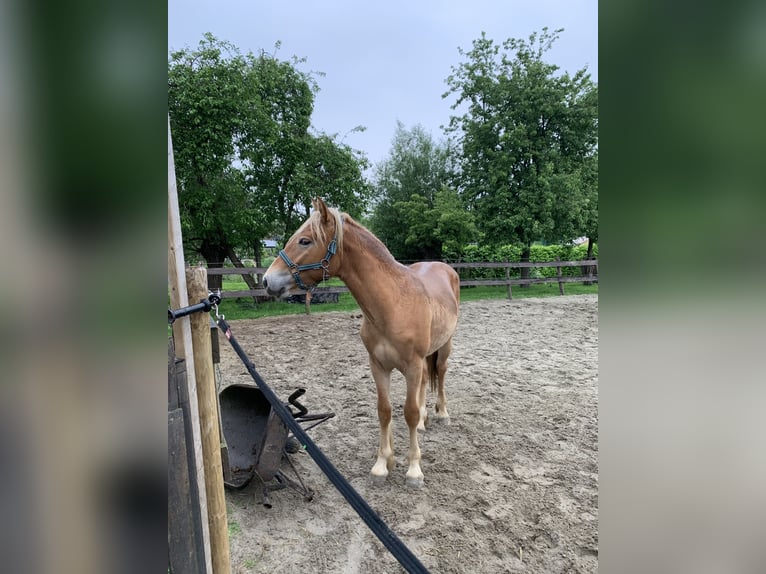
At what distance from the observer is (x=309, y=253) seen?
2.32m

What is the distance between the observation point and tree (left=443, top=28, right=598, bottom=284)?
14680 millimetres

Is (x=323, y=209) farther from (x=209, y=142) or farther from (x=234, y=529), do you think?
(x=209, y=142)

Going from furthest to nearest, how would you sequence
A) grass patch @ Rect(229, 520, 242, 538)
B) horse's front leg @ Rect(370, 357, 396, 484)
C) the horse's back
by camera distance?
the horse's back, horse's front leg @ Rect(370, 357, 396, 484), grass patch @ Rect(229, 520, 242, 538)

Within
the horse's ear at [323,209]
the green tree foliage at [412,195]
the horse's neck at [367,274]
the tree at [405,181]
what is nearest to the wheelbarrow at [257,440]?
the horse's neck at [367,274]

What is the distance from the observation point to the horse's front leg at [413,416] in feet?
8.69

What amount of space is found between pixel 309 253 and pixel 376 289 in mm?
508

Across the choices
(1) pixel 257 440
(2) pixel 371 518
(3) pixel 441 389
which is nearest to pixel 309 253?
(2) pixel 371 518

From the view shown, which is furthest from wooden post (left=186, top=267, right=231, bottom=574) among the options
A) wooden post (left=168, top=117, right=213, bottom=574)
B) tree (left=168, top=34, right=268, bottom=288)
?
tree (left=168, top=34, right=268, bottom=288)

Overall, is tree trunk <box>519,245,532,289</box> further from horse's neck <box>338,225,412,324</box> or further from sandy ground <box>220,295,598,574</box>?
horse's neck <box>338,225,412,324</box>

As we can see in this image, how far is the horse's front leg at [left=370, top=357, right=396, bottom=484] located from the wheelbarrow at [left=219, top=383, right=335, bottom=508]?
0.41 m

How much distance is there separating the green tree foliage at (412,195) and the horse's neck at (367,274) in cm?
1432

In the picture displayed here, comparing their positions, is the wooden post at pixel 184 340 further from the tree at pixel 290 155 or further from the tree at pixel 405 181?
the tree at pixel 405 181
